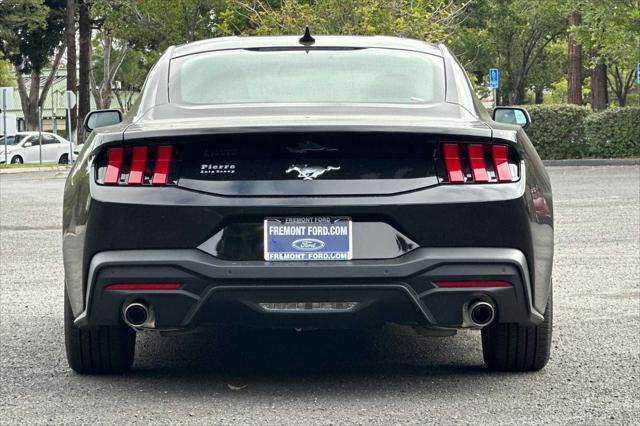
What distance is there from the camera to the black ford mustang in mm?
5207

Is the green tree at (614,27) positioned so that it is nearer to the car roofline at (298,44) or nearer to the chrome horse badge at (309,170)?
the car roofline at (298,44)

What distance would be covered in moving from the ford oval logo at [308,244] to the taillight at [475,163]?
55 cm

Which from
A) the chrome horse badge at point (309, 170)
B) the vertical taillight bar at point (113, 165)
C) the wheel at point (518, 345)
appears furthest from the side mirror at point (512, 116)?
the vertical taillight bar at point (113, 165)

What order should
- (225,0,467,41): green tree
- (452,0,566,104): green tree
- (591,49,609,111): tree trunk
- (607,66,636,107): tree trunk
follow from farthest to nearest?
(607,66,636,107): tree trunk < (452,0,566,104): green tree < (591,49,609,111): tree trunk < (225,0,467,41): green tree

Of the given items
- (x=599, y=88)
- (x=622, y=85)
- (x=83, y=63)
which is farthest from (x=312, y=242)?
(x=622, y=85)

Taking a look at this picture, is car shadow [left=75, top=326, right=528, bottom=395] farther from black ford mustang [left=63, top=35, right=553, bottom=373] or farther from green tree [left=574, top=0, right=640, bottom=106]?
green tree [left=574, top=0, right=640, bottom=106]

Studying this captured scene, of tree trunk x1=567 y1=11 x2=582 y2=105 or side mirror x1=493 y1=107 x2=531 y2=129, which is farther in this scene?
tree trunk x1=567 y1=11 x2=582 y2=105

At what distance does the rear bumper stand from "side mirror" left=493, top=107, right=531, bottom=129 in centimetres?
152

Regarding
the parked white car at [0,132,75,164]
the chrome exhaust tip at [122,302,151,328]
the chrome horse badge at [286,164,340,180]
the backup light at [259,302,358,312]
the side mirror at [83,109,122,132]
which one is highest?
the side mirror at [83,109,122,132]

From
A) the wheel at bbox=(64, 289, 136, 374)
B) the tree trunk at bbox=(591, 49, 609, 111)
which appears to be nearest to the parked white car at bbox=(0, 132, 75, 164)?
the tree trunk at bbox=(591, 49, 609, 111)

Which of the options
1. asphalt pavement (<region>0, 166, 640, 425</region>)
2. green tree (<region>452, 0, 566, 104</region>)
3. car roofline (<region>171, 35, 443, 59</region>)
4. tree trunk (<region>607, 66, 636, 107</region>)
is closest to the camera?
asphalt pavement (<region>0, 166, 640, 425</region>)

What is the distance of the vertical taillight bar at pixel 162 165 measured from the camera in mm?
5266

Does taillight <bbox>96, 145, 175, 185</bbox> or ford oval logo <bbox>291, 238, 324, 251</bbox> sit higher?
taillight <bbox>96, 145, 175, 185</bbox>

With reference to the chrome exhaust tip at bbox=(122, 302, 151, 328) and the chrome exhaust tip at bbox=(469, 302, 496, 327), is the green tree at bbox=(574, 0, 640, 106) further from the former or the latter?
the chrome exhaust tip at bbox=(122, 302, 151, 328)
